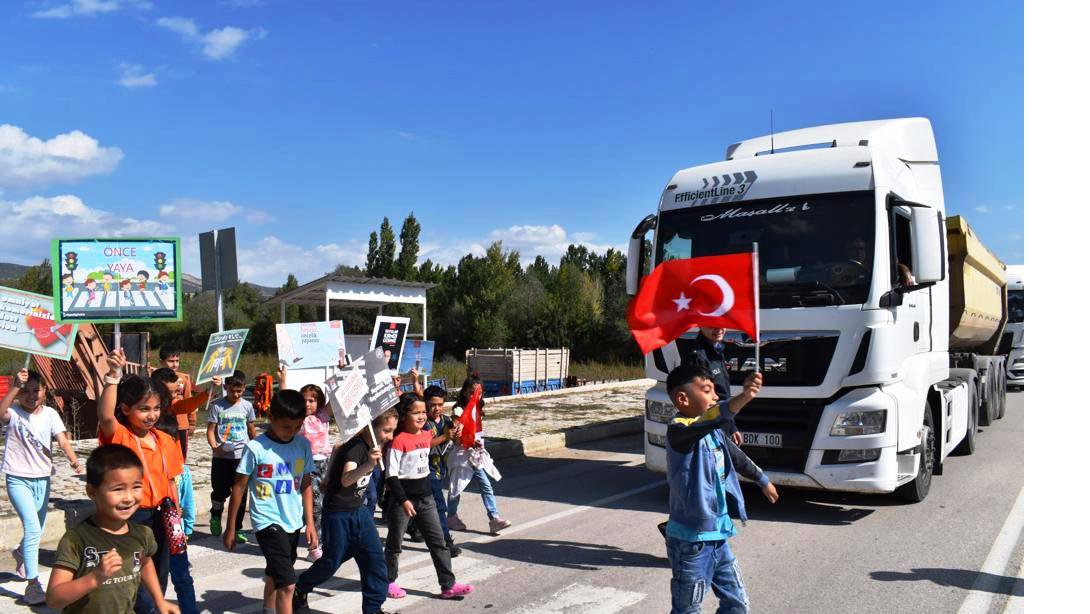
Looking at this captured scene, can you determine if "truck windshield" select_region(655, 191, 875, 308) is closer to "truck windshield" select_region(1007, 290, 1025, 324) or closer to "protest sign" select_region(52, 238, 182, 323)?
"protest sign" select_region(52, 238, 182, 323)

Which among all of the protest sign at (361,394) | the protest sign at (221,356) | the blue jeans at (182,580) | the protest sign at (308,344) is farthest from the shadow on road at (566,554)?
the protest sign at (308,344)

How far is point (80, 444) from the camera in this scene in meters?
10.7

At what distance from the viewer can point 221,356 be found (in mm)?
8750

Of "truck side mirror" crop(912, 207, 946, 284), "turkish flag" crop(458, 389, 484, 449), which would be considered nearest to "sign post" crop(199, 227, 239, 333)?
"turkish flag" crop(458, 389, 484, 449)

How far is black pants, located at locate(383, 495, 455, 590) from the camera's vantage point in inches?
216

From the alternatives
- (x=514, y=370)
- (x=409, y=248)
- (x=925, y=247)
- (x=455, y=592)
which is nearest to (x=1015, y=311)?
(x=514, y=370)

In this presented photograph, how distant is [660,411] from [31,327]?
6224 mm

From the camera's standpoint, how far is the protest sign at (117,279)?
9344 mm

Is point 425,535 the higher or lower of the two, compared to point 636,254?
lower

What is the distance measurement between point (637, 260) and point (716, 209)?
3.12 ft

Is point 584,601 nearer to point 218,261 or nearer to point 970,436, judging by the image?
point 218,261

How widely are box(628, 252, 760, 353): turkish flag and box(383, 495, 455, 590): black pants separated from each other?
186cm

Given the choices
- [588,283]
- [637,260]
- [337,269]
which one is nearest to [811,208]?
[637,260]

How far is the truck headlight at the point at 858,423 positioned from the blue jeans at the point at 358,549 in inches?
169
